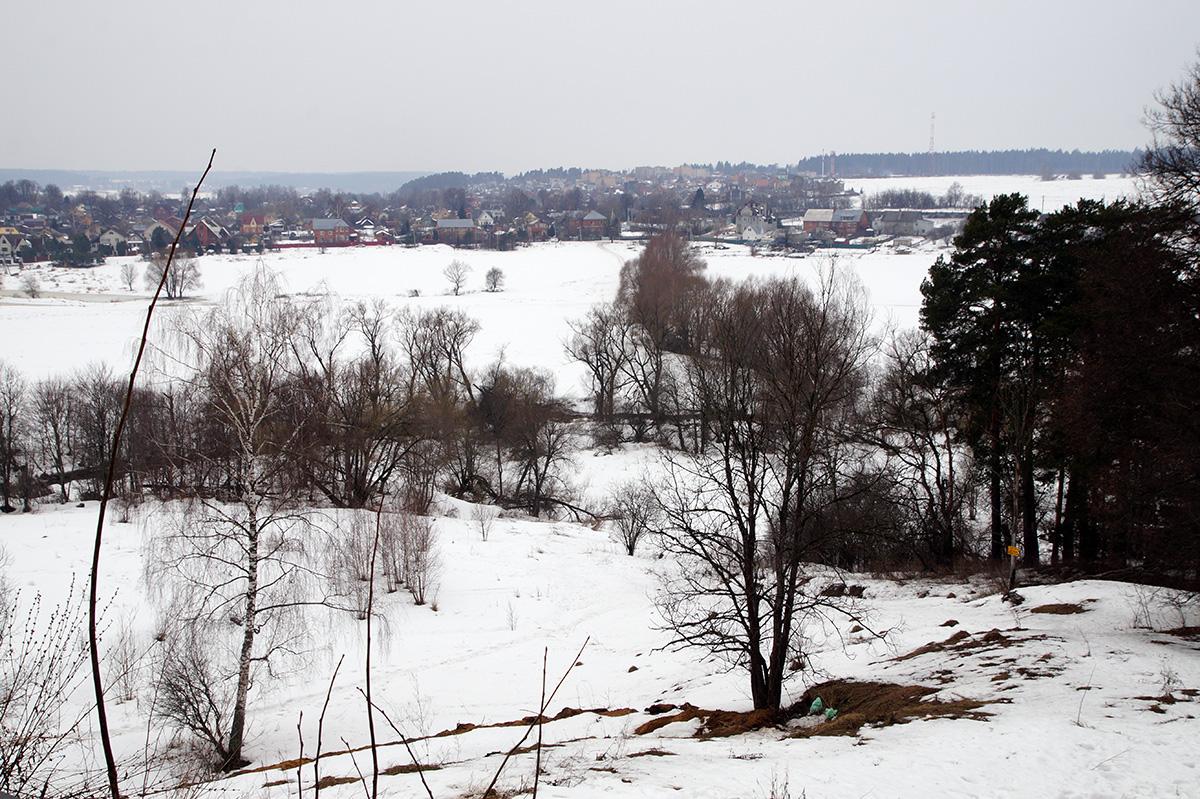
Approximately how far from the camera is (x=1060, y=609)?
1216cm

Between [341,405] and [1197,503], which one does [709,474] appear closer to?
[1197,503]

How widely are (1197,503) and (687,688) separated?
27.4 feet

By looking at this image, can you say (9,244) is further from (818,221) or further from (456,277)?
(818,221)

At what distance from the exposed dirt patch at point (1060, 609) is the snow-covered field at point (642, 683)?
0.15m

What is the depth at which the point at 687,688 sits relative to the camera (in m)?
12.4

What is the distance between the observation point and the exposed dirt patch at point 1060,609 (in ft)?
39.3

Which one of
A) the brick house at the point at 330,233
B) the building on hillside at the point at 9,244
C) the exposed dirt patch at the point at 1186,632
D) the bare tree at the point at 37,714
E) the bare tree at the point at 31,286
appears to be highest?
the brick house at the point at 330,233

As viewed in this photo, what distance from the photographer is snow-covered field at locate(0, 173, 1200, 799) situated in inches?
259

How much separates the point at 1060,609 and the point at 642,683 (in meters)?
7.48

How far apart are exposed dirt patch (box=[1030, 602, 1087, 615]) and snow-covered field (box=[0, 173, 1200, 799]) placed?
5.8 inches

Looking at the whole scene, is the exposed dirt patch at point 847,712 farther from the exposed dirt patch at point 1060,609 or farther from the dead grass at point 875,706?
the exposed dirt patch at point 1060,609

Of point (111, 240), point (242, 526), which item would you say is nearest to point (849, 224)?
point (111, 240)

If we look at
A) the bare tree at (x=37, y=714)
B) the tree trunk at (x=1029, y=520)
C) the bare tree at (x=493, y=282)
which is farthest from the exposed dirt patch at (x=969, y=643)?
the bare tree at (x=493, y=282)

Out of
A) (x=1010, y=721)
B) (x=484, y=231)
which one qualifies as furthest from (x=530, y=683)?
(x=484, y=231)
